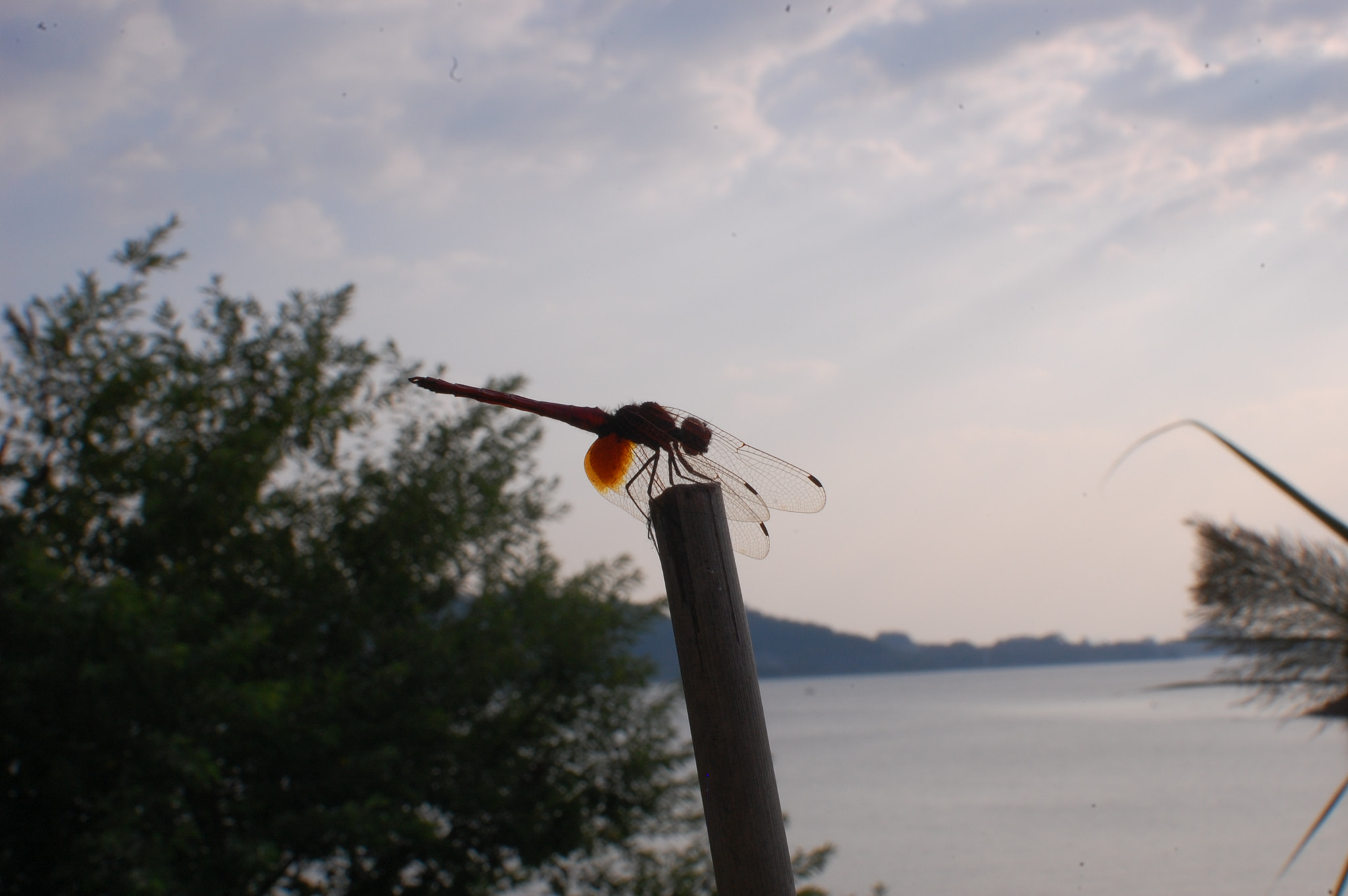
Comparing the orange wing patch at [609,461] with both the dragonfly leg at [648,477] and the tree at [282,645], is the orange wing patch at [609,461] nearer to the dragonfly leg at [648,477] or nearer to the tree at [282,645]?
the dragonfly leg at [648,477]

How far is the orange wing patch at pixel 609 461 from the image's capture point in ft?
7.22

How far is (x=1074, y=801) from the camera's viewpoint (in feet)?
126

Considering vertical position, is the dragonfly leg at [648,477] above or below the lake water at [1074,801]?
above

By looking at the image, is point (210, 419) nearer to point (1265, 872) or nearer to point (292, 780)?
point (292, 780)

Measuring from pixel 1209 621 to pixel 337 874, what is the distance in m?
8.00

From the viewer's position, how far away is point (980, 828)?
34.1 m

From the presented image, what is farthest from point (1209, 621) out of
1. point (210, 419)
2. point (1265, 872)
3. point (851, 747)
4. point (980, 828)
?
point (851, 747)

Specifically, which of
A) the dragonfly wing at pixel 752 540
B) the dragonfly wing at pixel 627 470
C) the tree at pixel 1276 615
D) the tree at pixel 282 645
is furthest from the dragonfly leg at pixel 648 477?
the tree at pixel 282 645

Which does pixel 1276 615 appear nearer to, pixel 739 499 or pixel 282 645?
pixel 739 499

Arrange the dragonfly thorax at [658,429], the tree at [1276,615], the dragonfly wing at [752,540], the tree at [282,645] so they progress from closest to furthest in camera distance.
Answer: the tree at [1276,615] < the dragonfly thorax at [658,429] < the dragonfly wing at [752,540] < the tree at [282,645]

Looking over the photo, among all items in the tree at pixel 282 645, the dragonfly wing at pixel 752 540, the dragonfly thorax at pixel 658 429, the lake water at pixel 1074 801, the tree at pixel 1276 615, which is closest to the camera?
the tree at pixel 1276 615

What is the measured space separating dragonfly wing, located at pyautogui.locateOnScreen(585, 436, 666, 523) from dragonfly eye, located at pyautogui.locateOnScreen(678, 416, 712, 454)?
0.27 ft

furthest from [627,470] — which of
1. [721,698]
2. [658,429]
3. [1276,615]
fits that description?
[1276,615]

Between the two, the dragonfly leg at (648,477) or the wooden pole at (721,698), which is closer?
the wooden pole at (721,698)
